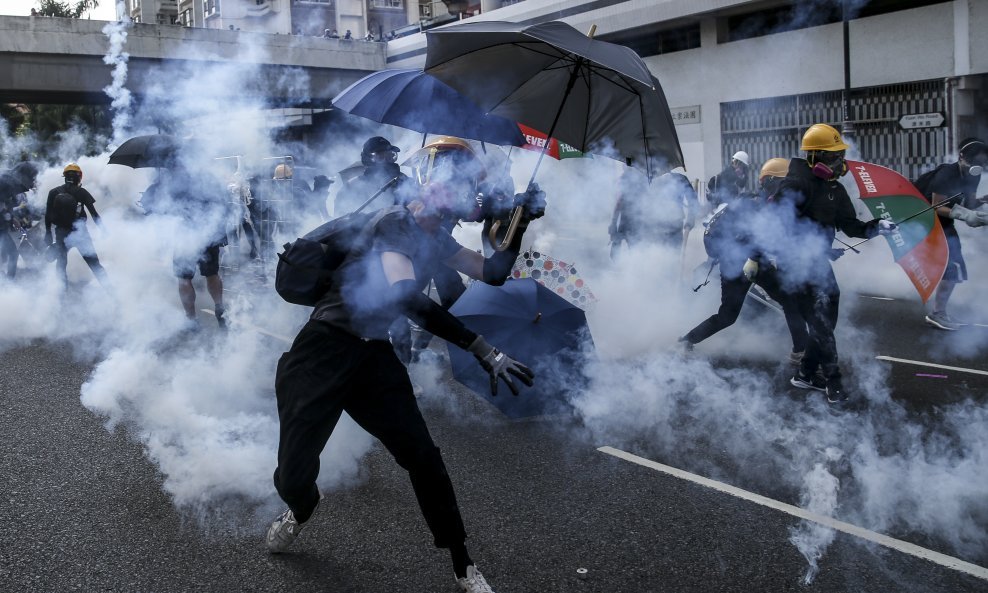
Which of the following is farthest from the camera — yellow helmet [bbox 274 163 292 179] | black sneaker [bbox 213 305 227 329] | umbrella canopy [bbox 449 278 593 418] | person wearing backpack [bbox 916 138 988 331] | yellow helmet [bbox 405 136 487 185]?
yellow helmet [bbox 274 163 292 179]

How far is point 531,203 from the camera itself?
Result: 338cm

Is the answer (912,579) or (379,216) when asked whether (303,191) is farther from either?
(912,579)

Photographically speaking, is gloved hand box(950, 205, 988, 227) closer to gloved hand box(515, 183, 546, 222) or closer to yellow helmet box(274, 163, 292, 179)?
gloved hand box(515, 183, 546, 222)

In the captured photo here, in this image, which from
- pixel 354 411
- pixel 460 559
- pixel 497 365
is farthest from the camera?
pixel 354 411

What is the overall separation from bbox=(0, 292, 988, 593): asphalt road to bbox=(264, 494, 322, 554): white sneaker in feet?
0.15

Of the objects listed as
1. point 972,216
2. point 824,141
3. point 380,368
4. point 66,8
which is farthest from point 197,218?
point 66,8

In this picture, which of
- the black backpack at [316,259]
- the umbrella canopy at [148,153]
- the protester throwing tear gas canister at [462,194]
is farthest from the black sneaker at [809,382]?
the umbrella canopy at [148,153]

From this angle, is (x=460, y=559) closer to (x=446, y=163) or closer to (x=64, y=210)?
(x=446, y=163)

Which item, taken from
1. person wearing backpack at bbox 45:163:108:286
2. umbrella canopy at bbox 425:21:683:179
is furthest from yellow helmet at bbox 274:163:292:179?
umbrella canopy at bbox 425:21:683:179

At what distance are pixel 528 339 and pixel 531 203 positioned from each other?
1717 millimetres

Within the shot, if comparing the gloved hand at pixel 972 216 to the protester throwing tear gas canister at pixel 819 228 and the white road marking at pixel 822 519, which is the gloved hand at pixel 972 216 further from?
the white road marking at pixel 822 519

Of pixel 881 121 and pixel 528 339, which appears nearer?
pixel 528 339

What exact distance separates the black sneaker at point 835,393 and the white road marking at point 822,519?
62.0 inches

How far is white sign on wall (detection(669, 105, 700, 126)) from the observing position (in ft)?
59.8
